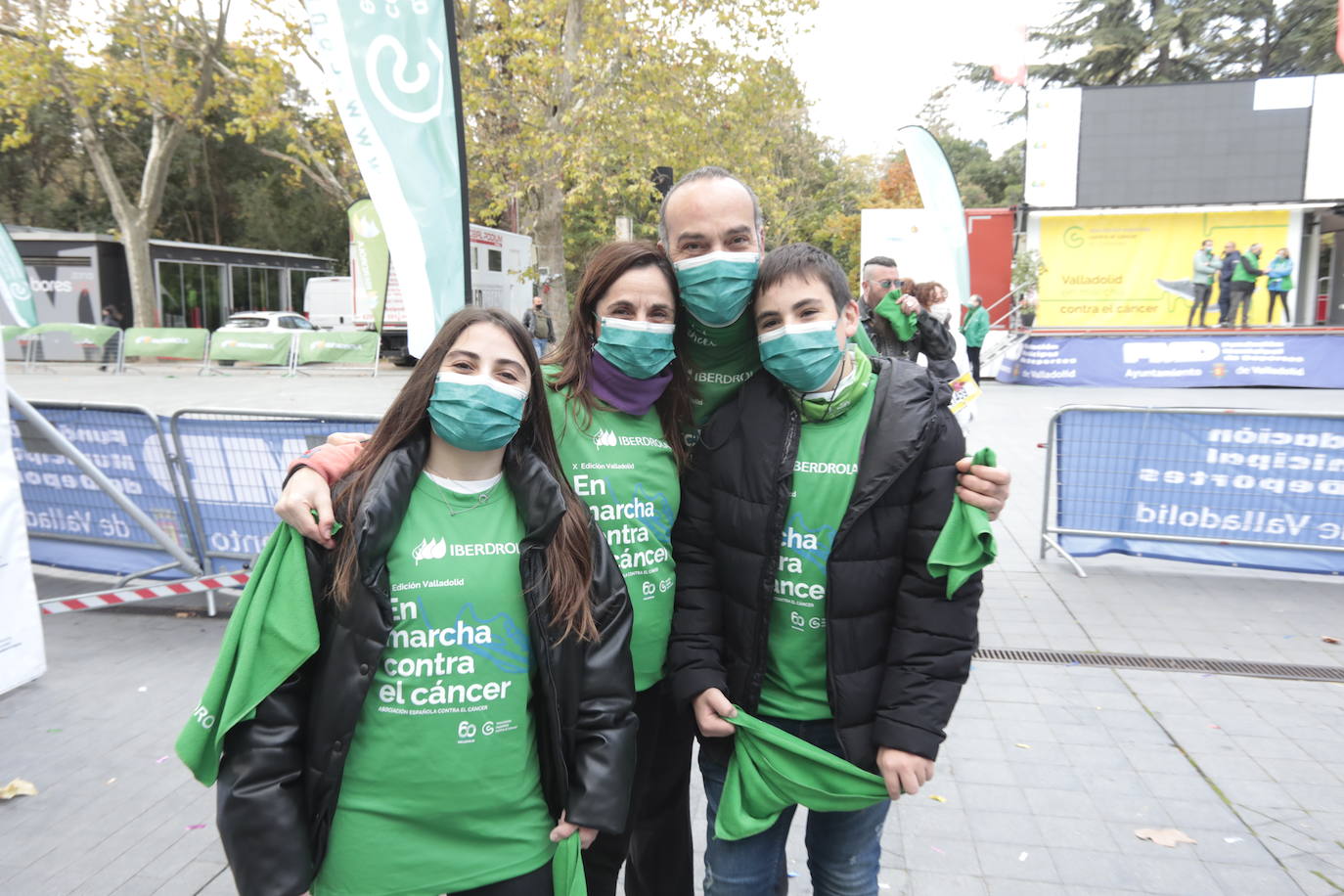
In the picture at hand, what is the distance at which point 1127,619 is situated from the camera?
17.6ft

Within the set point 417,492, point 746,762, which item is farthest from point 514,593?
point 746,762

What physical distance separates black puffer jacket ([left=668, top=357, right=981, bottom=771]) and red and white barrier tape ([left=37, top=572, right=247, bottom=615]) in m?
3.62

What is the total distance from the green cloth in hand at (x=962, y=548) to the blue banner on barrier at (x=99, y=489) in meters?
4.82

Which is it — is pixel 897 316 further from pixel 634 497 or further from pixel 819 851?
pixel 819 851

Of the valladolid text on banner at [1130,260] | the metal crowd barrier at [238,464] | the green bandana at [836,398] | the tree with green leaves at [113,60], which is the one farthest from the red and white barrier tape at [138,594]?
the valladolid text on banner at [1130,260]

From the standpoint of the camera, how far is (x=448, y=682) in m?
1.87

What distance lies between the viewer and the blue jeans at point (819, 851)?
2189 mm

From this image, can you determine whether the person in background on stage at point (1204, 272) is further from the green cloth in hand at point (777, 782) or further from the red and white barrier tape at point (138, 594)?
the green cloth in hand at point (777, 782)

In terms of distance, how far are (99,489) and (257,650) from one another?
4.58 metres

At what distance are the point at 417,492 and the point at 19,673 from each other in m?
3.19

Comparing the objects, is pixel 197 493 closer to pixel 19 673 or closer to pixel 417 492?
pixel 19 673

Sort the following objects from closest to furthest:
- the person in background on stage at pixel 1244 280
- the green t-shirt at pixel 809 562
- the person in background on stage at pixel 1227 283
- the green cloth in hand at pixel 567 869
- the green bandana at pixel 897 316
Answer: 1. the green cloth in hand at pixel 567 869
2. the green t-shirt at pixel 809 562
3. the green bandana at pixel 897 316
4. the person in background on stage at pixel 1244 280
5. the person in background on stage at pixel 1227 283

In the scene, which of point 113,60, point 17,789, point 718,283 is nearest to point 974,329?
point 718,283

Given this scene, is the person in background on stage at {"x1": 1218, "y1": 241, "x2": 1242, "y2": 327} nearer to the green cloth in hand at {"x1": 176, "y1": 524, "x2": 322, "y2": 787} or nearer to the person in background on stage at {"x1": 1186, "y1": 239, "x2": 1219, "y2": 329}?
the person in background on stage at {"x1": 1186, "y1": 239, "x2": 1219, "y2": 329}
